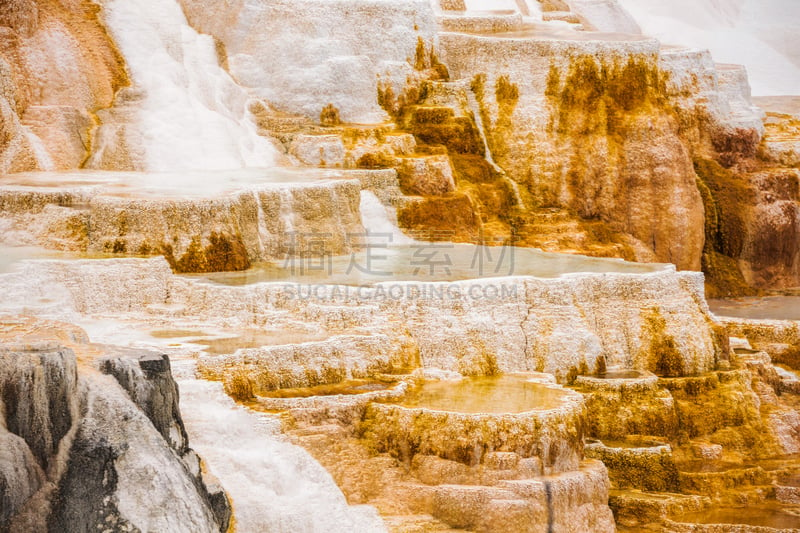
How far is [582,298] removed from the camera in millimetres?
18359

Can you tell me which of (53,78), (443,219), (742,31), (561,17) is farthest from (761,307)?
(742,31)

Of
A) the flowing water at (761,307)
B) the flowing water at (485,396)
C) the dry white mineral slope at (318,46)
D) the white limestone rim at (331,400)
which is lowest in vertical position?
the flowing water at (761,307)

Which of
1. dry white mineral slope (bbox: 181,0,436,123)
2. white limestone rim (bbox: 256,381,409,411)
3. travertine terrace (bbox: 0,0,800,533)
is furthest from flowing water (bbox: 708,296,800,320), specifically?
white limestone rim (bbox: 256,381,409,411)

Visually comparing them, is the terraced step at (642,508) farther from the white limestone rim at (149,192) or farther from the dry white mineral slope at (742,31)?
the dry white mineral slope at (742,31)

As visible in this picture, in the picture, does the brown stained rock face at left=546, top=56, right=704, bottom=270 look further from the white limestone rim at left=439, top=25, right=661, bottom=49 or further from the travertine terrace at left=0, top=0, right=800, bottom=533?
the white limestone rim at left=439, top=25, right=661, bottom=49

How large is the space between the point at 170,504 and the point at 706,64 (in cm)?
2020

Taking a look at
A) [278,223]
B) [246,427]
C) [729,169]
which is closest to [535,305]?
[278,223]

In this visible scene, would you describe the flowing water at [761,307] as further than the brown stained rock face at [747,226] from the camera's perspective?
No

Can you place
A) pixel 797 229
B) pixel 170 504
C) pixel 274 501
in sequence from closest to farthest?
pixel 170 504
pixel 274 501
pixel 797 229

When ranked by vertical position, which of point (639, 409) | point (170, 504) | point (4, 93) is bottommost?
point (639, 409)

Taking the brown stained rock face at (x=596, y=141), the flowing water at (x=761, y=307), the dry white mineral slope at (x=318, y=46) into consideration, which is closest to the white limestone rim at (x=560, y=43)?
the brown stained rock face at (x=596, y=141)

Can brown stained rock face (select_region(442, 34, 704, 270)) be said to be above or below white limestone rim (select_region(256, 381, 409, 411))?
above

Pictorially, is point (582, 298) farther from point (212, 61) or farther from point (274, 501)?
point (212, 61)

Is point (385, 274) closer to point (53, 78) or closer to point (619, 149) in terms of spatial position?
point (53, 78)
